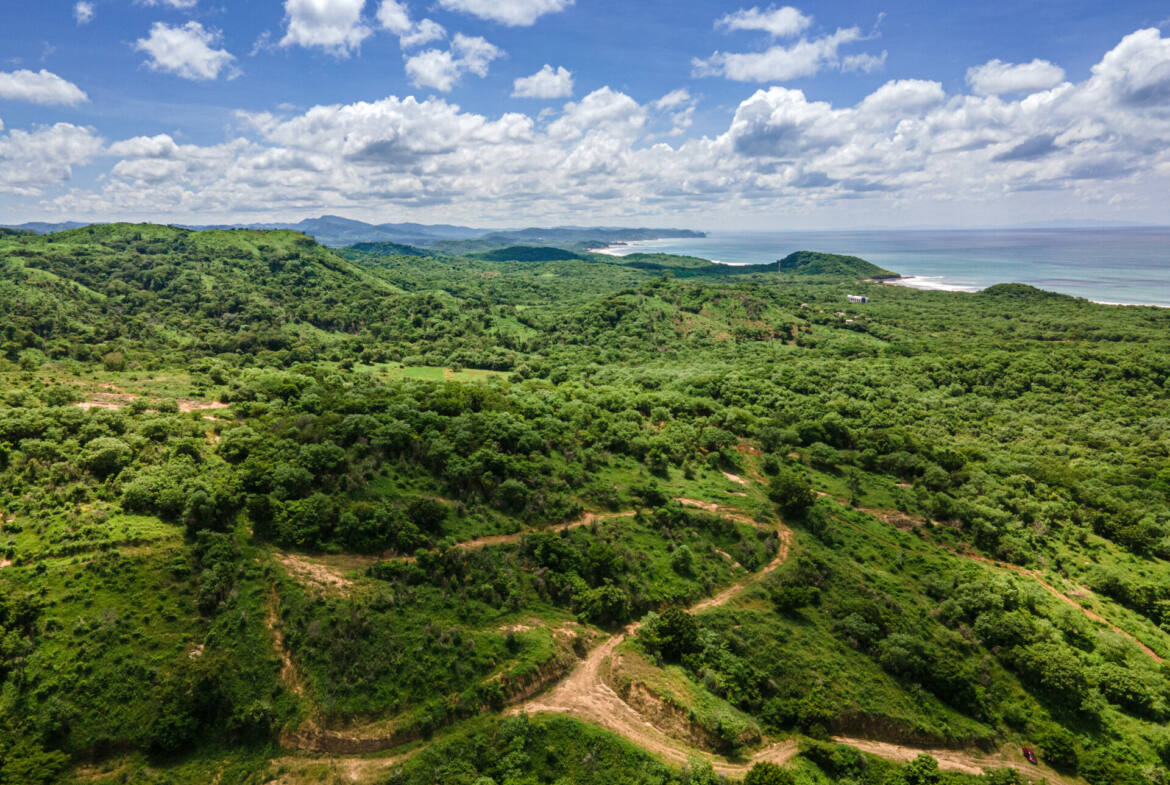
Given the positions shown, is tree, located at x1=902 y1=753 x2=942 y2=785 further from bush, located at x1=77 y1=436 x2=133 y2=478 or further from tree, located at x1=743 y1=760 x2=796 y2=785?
bush, located at x1=77 y1=436 x2=133 y2=478

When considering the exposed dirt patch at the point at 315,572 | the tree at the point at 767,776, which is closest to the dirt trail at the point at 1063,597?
the tree at the point at 767,776

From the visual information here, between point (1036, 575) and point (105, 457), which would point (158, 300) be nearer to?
point (105, 457)

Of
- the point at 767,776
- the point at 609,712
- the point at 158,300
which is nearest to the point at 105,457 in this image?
the point at 609,712

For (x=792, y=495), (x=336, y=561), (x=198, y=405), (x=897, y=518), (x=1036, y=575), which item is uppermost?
(x=198, y=405)

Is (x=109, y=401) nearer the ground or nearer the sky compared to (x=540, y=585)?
nearer the sky

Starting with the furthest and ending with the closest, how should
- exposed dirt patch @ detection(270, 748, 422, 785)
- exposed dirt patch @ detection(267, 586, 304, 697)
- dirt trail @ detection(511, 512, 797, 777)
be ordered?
exposed dirt patch @ detection(267, 586, 304, 697) < dirt trail @ detection(511, 512, 797, 777) < exposed dirt patch @ detection(270, 748, 422, 785)

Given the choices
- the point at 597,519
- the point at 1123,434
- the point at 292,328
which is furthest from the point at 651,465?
the point at 292,328

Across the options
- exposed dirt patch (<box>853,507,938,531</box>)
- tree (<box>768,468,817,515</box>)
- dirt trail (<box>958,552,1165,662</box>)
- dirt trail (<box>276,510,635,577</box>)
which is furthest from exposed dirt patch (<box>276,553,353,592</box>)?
dirt trail (<box>958,552,1165,662</box>)

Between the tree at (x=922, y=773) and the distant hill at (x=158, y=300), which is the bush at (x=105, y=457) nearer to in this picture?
the tree at (x=922, y=773)

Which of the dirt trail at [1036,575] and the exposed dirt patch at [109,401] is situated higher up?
the exposed dirt patch at [109,401]

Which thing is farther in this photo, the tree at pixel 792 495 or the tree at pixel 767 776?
the tree at pixel 792 495
